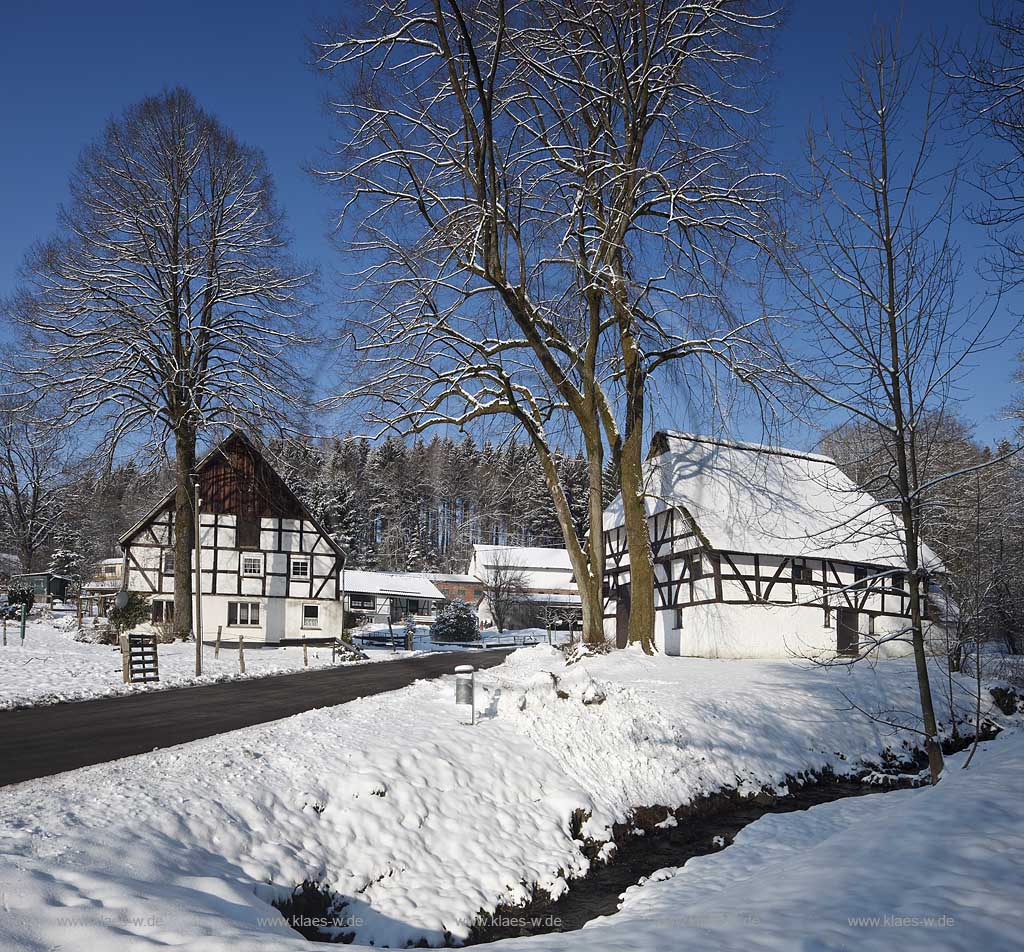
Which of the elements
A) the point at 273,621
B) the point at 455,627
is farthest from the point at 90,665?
the point at 455,627

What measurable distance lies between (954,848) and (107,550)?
97.5m

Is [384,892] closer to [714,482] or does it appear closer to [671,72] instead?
[671,72]

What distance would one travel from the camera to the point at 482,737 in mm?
11547

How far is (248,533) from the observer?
119 feet

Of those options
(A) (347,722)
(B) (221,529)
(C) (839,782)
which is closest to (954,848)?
(A) (347,722)

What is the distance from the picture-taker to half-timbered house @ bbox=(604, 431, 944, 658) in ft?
87.5

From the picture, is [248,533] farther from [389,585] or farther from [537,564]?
[537,564]

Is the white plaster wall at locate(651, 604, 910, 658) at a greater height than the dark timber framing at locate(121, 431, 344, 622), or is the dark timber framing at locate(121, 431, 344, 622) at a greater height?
the dark timber framing at locate(121, 431, 344, 622)

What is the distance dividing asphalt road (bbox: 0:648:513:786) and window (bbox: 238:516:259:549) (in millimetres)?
15966

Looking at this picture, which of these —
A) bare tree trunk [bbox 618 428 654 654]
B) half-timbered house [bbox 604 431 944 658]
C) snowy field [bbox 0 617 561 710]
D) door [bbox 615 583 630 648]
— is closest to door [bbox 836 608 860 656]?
half-timbered house [bbox 604 431 944 658]

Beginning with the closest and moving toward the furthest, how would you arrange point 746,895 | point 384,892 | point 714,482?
point 746,895
point 384,892
point 714,482

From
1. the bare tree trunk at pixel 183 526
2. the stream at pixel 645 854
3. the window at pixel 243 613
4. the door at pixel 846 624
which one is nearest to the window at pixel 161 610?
the window at pixel 243 613

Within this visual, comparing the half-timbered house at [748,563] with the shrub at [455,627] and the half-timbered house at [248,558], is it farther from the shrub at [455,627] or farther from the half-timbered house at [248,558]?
the shrub at [455,627]

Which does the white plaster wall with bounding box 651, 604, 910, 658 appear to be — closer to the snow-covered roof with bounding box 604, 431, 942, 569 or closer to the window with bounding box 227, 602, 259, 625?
the snow-covered roof with bounding box 604, 431, 942, 569
